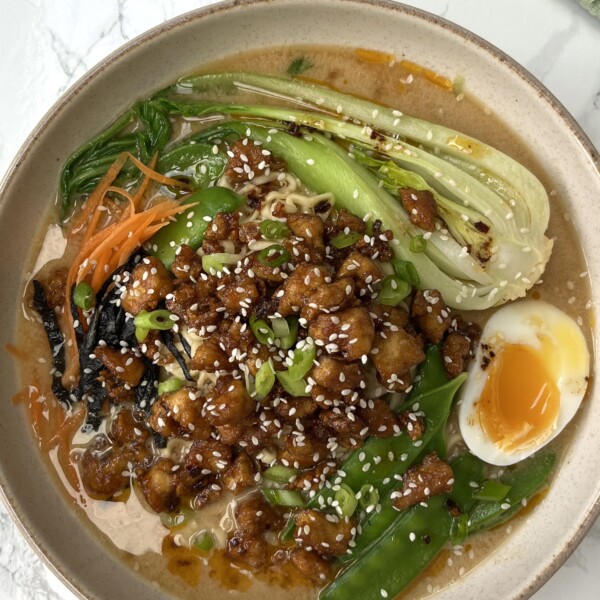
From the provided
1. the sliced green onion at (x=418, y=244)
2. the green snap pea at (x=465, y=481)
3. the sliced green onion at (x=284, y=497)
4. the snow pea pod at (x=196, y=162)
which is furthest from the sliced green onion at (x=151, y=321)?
the green snap pea at (x=465, y=481)

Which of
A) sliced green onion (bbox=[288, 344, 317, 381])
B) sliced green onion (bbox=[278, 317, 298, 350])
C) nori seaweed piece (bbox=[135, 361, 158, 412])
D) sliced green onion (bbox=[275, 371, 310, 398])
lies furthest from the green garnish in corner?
nori seaweed piece (bbox=[135, 361, 158, 412])

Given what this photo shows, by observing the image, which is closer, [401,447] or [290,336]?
[290,336]

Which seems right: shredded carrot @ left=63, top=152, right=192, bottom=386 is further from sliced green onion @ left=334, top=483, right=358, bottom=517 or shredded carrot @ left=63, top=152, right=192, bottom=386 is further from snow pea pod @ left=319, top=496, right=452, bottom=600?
snow pea pod @ left=319, top=496, right=452, bottom=600

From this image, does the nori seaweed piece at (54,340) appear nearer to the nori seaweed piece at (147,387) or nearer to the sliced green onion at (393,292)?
the nori seaweed piece at (147,387)

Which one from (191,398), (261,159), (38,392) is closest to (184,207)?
(261,159)

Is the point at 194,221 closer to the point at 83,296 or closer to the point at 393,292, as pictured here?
the point at 83,296

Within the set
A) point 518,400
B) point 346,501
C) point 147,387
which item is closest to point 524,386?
point 518,400
